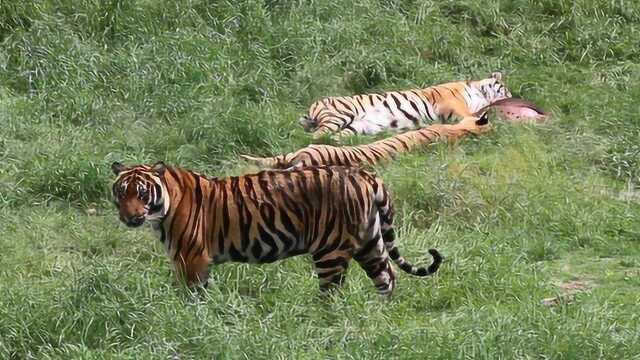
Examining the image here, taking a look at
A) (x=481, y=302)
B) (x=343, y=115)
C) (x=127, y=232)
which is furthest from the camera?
(x=343, y=115)

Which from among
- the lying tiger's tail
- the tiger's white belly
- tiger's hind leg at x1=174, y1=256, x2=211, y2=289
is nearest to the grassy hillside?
tiger's hind leg at x1=174, y1=256, x2=211, y2=289

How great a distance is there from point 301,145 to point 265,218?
2666mm

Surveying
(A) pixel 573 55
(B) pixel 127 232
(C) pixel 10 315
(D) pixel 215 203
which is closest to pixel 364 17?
(A) pixel 573 55

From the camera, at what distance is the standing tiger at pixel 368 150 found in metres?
8.08

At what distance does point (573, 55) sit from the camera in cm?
1077

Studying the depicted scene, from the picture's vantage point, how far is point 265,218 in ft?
20.0

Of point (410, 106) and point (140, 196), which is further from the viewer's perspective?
point (410, 106)

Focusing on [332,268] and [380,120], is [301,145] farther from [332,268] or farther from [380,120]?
[332,268]

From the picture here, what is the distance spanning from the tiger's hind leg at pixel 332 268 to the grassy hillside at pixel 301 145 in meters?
0.09

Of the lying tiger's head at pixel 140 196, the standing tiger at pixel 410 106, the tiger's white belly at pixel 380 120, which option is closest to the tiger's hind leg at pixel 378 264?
the lying tiger's head at pixel 140 196

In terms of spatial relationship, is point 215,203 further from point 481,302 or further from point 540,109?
point 540,109

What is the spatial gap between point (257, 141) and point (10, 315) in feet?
10.7

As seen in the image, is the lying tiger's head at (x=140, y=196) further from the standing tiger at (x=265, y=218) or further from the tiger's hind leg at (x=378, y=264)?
the tiger's hind leg at (x=378, y=264)

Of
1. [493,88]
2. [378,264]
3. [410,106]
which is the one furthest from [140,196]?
[493,88]
